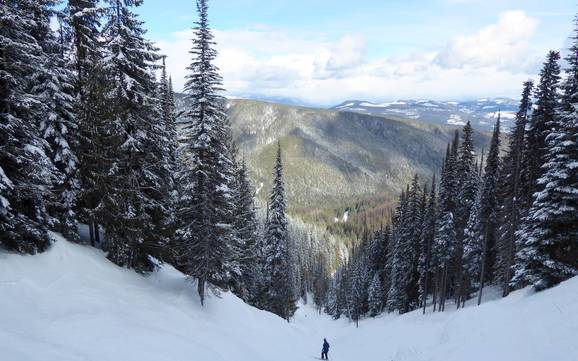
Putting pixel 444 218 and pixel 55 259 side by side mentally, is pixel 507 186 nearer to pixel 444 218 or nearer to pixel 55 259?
pixel 444 218

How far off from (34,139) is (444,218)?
36.6 meters

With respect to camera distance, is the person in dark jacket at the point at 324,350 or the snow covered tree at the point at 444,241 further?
the snow covered tree at the point at 444,241

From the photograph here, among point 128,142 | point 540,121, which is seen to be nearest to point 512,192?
point 540,121

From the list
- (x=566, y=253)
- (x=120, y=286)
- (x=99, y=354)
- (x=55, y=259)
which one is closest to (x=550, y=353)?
(x=566, y=253)

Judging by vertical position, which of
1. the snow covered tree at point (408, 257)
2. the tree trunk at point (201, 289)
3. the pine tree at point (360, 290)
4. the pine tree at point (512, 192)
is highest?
the pine tree at point (512, 192)

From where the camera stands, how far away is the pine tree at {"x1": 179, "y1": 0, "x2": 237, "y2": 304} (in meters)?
21.1

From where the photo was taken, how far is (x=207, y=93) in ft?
69.8

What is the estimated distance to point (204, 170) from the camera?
70.8ft

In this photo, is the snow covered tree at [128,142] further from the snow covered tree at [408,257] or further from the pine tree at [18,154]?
the snow covered tree at [408,257]

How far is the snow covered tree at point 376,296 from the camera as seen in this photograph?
6300 cm

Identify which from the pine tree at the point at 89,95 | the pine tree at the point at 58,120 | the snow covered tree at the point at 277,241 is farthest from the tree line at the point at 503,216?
the pine tree at the point at 58,120

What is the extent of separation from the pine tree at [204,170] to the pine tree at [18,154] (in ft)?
24.3

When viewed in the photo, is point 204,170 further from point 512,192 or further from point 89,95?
point 512,192

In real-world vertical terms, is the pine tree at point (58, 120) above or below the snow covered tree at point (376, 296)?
above
